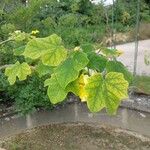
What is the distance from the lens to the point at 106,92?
0.79 m

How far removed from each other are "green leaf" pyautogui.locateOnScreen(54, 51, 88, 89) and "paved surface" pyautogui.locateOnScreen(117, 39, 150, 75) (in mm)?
6435

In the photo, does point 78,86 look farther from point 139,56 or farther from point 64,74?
point 139,56

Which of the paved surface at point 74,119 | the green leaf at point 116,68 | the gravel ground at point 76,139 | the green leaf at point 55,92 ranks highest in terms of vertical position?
the green leaf at point 116,68

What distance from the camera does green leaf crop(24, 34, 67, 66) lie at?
2.75 ft

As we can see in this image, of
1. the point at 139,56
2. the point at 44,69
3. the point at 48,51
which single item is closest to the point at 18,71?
the point at 44,69

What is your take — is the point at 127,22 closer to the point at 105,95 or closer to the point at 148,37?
the point at 148,37

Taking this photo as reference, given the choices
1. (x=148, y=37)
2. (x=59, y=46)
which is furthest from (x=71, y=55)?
(x=148, y=37)

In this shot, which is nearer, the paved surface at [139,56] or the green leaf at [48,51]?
the green leaf at [48,51]

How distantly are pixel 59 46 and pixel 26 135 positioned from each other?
4.97 m

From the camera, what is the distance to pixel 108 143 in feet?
17.8

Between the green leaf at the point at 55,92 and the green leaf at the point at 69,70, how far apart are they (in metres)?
0.01

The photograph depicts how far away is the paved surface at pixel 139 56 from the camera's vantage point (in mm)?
8211

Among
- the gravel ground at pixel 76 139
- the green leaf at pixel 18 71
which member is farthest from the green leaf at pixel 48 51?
the gravel ground at pixel 76 139

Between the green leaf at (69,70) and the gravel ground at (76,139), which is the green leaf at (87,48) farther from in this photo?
the gravel ground at (76,139)
